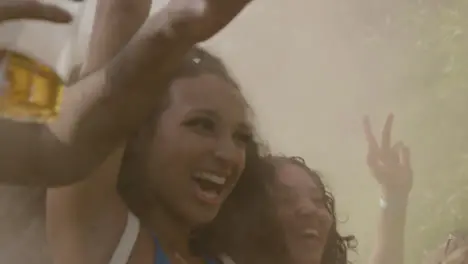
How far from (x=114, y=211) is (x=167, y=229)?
5 cm

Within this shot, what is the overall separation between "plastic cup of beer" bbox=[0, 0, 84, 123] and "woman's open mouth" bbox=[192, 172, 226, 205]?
13 cm

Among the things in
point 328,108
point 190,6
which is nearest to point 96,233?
point 190,6

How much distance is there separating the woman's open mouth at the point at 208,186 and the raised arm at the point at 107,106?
8 centimetres

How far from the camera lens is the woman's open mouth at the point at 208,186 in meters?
0.41

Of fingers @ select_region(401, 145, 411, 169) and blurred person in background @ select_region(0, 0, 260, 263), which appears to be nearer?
blurred person in background @ select_region(0, 0, 260, 263)

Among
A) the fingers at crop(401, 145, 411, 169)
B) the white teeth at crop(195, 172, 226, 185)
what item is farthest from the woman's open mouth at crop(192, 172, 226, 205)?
the fingers at crop(401, 145, 411, 169)

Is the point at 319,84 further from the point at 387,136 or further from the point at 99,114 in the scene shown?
the point at 99,114

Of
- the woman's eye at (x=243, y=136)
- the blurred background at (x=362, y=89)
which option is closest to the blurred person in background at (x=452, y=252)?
the blurred background at (x=362, y=89)

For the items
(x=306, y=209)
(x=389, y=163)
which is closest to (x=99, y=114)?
(x=306, y=209)

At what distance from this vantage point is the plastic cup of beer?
0.47 meters

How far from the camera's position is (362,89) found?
59 cm

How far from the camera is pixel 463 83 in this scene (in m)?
0.64

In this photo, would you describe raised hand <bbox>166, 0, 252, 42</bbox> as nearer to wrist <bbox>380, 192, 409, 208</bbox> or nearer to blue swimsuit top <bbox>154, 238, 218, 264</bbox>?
blue swimsuit top <bbox>154, 238, 218, 264</bbox>

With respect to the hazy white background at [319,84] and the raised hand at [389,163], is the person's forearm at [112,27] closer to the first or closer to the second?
the hazy white background at [319,84]
